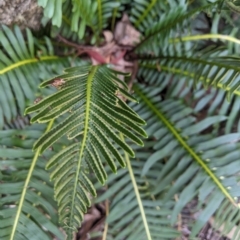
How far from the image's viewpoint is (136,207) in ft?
4.11

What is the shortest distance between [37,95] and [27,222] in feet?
1.31

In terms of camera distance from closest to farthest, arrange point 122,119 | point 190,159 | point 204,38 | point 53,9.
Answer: point 122,119 → point 53,9 → point 190,159 → point 204,38

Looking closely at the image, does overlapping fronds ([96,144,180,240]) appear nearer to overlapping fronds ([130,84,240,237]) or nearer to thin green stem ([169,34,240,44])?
overlapping fronds ([130,84,240,237])

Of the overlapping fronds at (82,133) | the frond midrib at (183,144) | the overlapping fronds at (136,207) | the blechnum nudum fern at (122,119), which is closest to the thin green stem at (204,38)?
the blechnum nudum fern at (122,119)

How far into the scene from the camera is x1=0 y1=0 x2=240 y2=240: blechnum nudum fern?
0.93m

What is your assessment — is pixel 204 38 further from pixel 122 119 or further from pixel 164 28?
pixel 122 119

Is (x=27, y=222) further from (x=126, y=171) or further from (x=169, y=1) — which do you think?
(x=169, y=1)

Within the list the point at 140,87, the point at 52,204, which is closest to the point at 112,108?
the point at 52,204

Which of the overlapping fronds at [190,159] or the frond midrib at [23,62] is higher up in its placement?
the frond midrib at [23,62]

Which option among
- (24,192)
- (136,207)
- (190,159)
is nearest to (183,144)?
(190,159)

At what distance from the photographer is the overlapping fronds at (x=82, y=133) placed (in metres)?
0.88

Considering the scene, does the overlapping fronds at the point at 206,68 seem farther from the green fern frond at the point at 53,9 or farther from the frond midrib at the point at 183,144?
the green fern frond at the point at 53,9

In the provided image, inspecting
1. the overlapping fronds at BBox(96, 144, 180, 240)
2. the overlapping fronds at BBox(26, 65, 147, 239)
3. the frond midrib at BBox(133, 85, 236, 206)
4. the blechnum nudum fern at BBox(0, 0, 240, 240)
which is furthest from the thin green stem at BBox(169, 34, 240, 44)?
the overlapping fronds at BBox(26, 65, 147, 239)

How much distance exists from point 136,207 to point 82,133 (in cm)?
45
